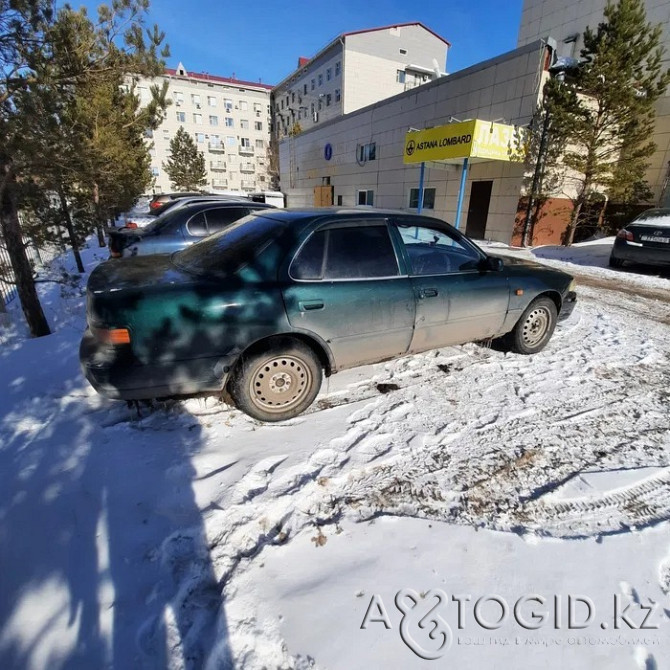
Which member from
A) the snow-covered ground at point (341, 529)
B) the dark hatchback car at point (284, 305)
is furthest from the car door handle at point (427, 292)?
the snow-covered ground at point (341, 529)

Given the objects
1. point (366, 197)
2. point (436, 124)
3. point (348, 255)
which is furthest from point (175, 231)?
point (366, 197)

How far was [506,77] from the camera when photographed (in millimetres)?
12914

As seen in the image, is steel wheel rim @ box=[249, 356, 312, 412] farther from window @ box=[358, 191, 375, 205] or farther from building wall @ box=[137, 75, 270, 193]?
building wall @ box=[137, 75, 270, 193]

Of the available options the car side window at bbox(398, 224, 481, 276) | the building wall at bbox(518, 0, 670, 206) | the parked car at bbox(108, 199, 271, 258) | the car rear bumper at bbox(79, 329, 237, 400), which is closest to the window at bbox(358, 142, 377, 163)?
the building wall at bbox(518, 0, 670, 206)

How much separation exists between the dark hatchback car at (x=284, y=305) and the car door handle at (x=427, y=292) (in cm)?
1

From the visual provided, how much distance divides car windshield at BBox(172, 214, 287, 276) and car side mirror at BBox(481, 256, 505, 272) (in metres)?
2.08

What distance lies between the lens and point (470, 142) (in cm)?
1077

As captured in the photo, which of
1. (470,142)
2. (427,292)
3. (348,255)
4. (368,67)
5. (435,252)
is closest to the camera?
(348,255)

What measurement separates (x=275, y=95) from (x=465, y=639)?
6249 cm

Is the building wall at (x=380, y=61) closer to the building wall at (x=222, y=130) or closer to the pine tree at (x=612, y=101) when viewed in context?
the building wall at (x=222, y=130)

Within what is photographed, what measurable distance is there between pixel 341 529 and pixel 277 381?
4.01 ft

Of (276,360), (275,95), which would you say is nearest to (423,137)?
(276,360)

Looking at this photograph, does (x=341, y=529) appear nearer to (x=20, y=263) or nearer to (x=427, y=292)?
(x=427, y=292)

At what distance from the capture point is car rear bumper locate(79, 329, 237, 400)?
8.00 ft
